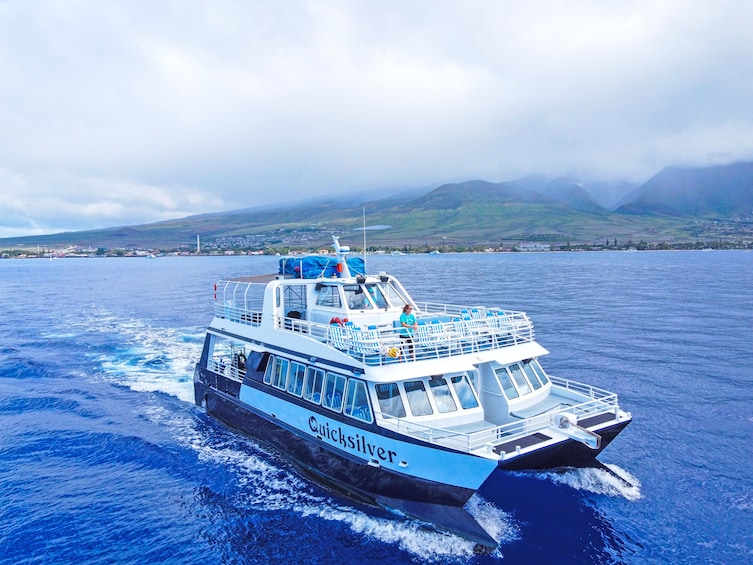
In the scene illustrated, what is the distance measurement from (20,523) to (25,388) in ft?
53.1

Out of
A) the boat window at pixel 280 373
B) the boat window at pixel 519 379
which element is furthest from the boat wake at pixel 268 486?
the boat window at pixel 519 379

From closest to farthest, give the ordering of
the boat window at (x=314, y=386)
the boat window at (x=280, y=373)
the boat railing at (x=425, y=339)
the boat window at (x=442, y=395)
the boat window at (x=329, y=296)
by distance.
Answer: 1. the boat railing at (x=425, y=339)
2. the boat window at (x=442, y=395)
3. the boat window at (x=314, y=386)
4. the boat window at (x=280, y=373)
5. the boat window at (x=329, y=296)

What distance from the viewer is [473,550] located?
14.7 meters

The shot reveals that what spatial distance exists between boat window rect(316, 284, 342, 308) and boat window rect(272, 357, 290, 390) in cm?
307

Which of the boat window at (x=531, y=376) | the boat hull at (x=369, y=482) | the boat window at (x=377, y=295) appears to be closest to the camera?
the boat hull at (x=369, y=482)

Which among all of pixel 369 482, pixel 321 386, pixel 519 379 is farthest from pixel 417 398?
pixel 519 379

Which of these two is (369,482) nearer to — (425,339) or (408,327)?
(425,339)

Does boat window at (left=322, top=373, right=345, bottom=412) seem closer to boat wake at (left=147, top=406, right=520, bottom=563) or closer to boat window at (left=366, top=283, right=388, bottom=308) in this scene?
boat wake at (left=147, top=406, right=520, bottom=563)

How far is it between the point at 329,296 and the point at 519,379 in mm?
8436

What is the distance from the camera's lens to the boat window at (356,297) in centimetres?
2147

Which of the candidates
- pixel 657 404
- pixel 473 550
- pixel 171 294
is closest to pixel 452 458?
pixel 473 550

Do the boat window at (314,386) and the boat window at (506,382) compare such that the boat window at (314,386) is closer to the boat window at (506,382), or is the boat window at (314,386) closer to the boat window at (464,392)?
the boat window at (464,392)

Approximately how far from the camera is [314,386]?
1883 centimetres

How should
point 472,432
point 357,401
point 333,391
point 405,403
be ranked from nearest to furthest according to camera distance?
point 472,432 → point 405,403 → point 357,401 → point 333,391
